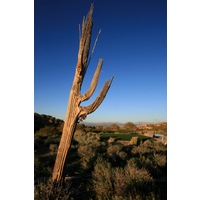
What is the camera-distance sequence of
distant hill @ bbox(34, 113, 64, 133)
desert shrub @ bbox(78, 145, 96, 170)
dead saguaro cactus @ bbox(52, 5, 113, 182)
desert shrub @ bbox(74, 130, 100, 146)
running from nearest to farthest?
1. dead saguaro cactus @ bbox(52, 5, 113, 182)
2. desert shrub @ bbox(78, 145, 96, 170)
3. desert shrub @ bbox(74, 130, 100, 146)
4. distant hill @ bbox(34, 113, 64, 133)

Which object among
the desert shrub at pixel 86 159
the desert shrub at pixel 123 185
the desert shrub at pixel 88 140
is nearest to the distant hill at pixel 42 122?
the desert shrub at pixel 88 140

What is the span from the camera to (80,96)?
3.88 metres

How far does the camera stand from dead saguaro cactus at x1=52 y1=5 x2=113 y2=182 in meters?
3.65

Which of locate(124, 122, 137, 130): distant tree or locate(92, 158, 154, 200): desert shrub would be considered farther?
locate(124, 122, 137, 130): distant tree

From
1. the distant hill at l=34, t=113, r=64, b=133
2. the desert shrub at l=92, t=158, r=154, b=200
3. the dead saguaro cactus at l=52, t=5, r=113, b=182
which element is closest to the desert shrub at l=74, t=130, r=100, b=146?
the distant hill at l=34, t=113, r=64, b=133

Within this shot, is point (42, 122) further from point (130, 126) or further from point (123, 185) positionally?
point (123, 185)

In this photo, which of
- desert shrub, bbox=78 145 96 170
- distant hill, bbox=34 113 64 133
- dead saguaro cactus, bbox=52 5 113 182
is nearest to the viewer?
dead saguaro cactus, bbox=52 5 113 182

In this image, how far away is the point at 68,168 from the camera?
6223 millimetres

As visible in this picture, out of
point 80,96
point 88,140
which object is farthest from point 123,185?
point 88,140

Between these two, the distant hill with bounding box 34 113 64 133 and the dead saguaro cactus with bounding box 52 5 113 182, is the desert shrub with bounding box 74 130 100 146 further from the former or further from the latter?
the dead saguaro cactus with bounding box 52 5 113 182

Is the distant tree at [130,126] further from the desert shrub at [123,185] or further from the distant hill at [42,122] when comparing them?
the desert shrub at [123,185]
